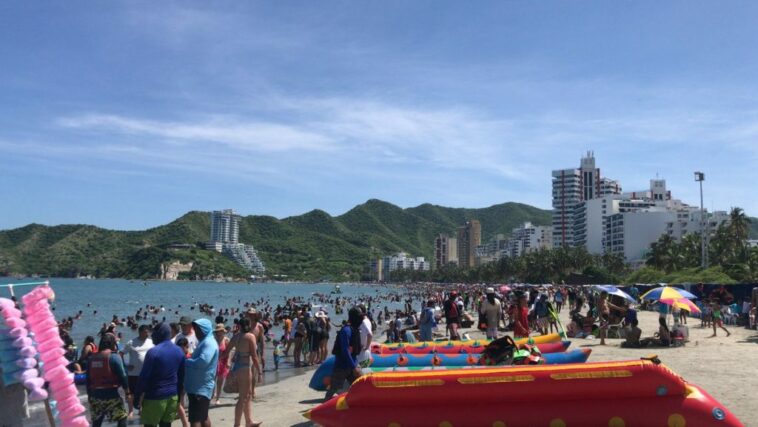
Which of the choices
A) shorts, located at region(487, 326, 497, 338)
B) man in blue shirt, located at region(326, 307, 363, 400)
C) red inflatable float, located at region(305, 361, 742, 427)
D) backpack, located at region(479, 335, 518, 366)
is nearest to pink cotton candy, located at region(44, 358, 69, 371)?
red inflatable float, located at region(305, 361, 742, 427)

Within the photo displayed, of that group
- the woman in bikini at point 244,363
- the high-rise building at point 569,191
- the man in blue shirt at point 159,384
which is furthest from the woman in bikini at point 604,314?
the high-rise building at point 569,191

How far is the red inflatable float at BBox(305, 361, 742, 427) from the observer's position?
7320 millimetres

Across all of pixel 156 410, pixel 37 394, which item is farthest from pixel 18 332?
pixel 156 410

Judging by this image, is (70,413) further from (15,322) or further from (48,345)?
(15,322)

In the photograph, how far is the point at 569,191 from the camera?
618 feet

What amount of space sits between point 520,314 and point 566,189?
599ft

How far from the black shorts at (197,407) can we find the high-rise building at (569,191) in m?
180

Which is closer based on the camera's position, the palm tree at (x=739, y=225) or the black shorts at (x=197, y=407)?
the black shorts at (x=197, y=407)

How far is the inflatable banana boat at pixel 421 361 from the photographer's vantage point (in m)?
10.3

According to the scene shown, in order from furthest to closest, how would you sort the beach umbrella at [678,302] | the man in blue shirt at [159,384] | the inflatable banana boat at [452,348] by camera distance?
the beach umbrella at [678,302], the inflatable banana boat at [452,348], the man in blue shirt at [159,384]

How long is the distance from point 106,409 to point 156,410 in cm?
123

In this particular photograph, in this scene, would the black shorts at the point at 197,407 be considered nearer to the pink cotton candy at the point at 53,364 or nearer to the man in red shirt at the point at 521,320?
the pink cotton candy at the point at 53,364

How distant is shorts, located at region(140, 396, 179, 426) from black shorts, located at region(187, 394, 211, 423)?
540 mm

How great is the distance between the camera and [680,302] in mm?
17172
